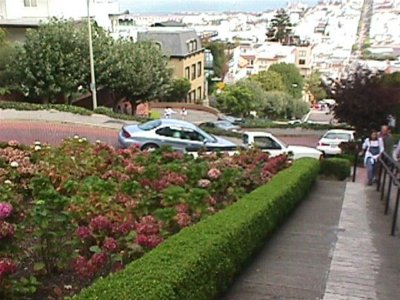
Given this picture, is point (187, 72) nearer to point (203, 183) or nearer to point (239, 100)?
point (239, 100)

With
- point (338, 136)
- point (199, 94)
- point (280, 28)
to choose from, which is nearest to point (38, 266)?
point (338, 136)

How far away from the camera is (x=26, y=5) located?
4050 centimetres

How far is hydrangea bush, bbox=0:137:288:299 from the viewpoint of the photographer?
4621 mm

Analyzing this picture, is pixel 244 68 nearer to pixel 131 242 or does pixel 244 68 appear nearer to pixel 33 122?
pixel 33 122

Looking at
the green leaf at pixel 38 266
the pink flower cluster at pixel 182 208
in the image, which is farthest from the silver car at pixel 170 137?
the green leaf at pixel 38 266

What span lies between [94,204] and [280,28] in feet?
362

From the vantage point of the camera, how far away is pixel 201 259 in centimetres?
430

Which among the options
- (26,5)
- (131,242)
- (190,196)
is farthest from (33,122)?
(26,5)

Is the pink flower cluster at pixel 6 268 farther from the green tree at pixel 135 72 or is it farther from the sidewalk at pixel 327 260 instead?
the green tree at pixel 135 72

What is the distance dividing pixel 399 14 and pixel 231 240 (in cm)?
17412

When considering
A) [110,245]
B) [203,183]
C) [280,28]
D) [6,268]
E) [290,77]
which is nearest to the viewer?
[6,268]

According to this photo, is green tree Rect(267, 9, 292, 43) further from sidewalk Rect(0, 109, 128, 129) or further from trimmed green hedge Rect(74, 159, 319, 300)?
trimmed green hedge Rect(74, 159, 319, 300)

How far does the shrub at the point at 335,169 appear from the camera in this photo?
43.2 ft

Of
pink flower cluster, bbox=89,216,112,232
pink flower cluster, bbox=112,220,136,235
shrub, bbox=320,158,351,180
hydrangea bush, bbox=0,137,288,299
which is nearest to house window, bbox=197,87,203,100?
shrub, bbox=320,158,351,180
